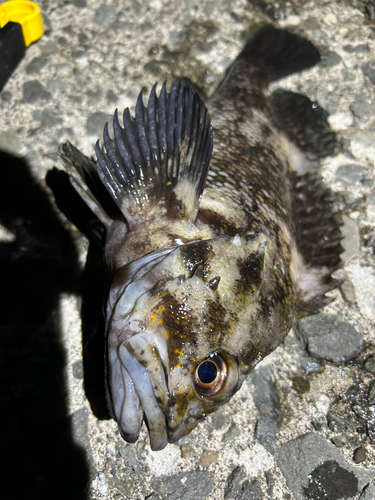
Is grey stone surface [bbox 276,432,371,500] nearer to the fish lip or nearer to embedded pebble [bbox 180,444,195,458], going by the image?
embedded pebble [bbox 180,444,195,458]

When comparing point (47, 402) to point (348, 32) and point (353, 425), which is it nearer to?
point (353, 425)

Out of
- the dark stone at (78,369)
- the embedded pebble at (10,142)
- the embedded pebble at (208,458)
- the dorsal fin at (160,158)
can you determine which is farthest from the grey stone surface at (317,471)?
the embedded pebble at (10,142)

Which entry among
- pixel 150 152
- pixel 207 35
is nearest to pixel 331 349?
pixel 150 152

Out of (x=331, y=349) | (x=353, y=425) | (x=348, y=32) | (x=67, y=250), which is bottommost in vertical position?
(x=353, y=425)

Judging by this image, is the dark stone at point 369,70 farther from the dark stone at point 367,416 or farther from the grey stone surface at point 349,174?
the dark stone at point 367,416

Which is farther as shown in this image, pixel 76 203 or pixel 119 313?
pixel 76 203

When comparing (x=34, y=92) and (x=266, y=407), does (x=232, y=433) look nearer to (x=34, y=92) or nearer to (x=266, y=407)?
(x=266, y=407)

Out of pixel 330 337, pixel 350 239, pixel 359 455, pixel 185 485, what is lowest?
pixel 359 455

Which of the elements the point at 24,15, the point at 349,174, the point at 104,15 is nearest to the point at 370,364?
the point at 349,174

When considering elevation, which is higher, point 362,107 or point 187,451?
point 362,107
